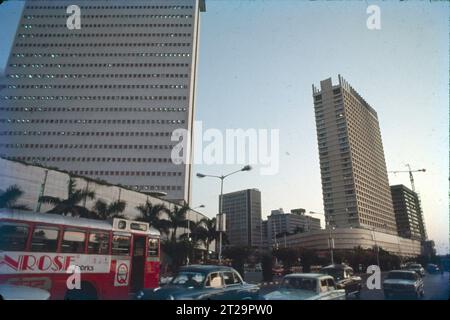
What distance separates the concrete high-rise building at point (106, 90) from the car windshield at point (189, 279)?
74.1 m

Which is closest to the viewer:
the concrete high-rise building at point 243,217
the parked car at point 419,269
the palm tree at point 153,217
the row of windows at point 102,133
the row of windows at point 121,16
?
the parked car at point 419,269

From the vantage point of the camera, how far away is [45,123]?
86812 mm

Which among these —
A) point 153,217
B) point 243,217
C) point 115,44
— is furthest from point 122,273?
point 243,217

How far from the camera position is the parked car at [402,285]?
1314 cm

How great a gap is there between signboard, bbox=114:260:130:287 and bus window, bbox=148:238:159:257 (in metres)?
1.44

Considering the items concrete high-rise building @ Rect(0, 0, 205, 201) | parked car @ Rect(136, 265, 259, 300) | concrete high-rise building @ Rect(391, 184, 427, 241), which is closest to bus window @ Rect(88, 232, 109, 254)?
parked car @ Rect(136, 265, 259, 300)

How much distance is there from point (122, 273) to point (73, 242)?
2.57 metres

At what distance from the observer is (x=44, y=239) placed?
9469mm

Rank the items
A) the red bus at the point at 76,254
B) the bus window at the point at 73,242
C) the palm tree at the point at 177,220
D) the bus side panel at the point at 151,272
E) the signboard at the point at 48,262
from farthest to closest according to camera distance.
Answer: the palm tree at the point at 177,220 < the bus side panel at the point at 151,272 < the bus window at the point at 73,242 < the red bus at the point at 76,254 < the signboard at the point at 48,262

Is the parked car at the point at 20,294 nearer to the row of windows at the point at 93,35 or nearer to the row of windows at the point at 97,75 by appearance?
the row of windows at the point at 97,75

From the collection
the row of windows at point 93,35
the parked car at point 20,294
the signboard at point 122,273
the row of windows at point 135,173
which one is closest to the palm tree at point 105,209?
the signboard at point 122,273

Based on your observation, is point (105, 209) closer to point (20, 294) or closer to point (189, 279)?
point (20, 294)

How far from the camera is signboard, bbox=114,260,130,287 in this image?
37.1 ft
